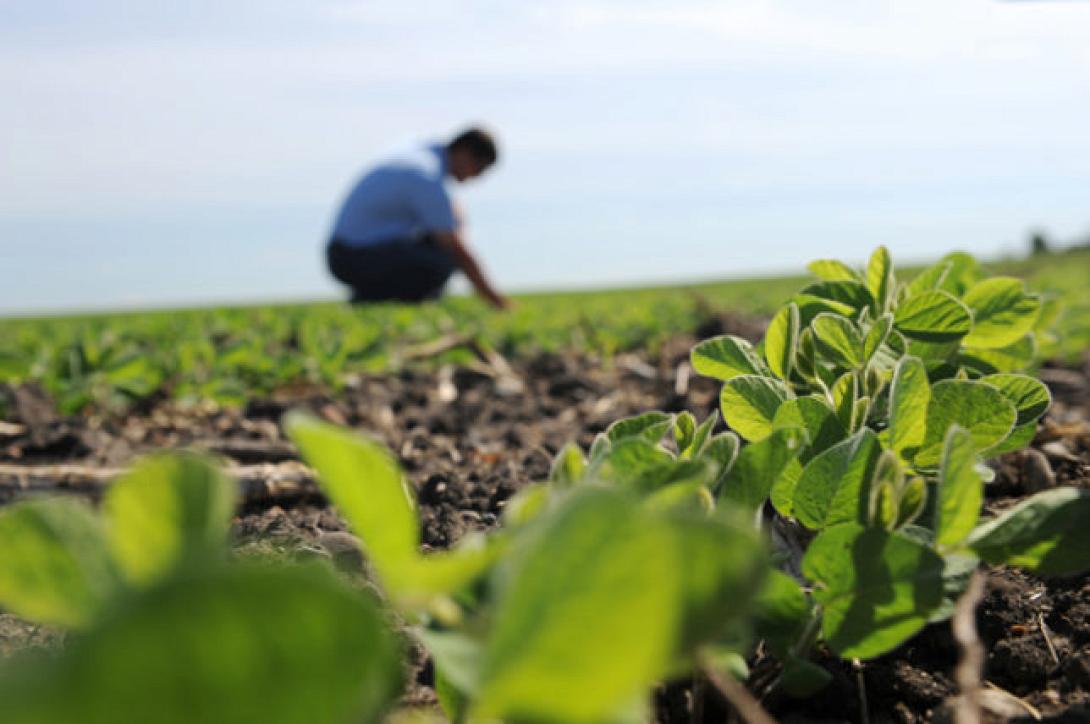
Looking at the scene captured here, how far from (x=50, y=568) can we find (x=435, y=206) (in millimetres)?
11321

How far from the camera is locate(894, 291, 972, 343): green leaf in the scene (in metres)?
1.38

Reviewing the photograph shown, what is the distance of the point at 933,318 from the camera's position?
1.42 m

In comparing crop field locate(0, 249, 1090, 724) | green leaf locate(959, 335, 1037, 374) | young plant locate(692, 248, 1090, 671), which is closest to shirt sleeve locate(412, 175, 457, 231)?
crop field locate(0, 249, 1090, 724)

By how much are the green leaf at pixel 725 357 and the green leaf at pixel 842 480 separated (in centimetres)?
31

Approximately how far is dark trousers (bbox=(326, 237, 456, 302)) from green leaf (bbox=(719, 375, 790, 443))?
11655 millimetres

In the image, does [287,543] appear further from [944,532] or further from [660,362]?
[660,362]

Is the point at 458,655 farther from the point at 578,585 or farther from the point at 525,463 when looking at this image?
the point at 525,463

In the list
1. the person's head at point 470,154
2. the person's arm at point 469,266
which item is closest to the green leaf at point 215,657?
the person's arm at point 469,266

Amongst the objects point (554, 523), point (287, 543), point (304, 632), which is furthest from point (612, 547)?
→ point (287, 543)

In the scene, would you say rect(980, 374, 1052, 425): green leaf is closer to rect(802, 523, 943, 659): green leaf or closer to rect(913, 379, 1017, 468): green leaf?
rect(913, 379, 1017, 468): green leaf

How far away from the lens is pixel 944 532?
88 cm

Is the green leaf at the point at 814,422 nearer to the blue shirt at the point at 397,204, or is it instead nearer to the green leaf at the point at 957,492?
the green leaf at the point at 957,492

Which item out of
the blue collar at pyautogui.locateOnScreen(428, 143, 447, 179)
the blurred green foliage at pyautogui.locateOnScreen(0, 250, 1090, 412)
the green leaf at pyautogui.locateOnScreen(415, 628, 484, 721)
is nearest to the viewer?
the green leaf at pyautogui.locateOnScreen(415, 628, 484, 721)

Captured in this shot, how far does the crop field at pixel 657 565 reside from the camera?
0.42 meters
